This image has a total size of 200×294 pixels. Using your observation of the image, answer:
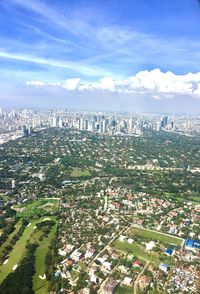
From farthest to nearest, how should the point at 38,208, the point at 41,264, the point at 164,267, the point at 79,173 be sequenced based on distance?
the point at 79,173 → the point at 38,208 → the point at 41,264 → the point at 164,267

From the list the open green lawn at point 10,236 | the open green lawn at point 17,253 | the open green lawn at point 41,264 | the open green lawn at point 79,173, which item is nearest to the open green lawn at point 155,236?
the open green lawn at point 41,264

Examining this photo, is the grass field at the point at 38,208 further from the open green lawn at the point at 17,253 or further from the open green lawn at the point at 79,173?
the open green lawn at the point at 79,173

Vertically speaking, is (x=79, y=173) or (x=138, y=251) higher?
(x=138, y=251)

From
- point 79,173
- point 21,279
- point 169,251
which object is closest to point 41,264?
point 21,279

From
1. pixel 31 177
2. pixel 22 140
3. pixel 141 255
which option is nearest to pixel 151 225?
pixel 141 255

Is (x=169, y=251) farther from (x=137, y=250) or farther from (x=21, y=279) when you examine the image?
(x=21, y=279)

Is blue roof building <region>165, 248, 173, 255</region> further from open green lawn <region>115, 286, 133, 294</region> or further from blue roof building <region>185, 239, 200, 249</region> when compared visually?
open green lawn <region>115, 286, 133, 294</region>
